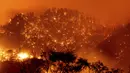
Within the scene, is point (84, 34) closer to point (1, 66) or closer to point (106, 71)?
point (1, 66)

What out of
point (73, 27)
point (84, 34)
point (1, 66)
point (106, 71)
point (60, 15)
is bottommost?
point (106, 71)

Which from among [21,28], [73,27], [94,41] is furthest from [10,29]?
[94,41]

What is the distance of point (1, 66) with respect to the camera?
147 ft

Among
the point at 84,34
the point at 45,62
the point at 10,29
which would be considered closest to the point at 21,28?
the point at 10,29

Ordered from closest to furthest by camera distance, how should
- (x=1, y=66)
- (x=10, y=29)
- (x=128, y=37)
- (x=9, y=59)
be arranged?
(x=1, y=66) → (x=9, y=59) → (x=128, y=37) → (x=10, y=29)

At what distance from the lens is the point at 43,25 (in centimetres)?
12106

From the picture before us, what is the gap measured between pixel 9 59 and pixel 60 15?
268ft

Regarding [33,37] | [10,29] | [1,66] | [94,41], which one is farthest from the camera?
[10,29]

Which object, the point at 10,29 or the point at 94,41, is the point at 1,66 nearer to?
the point at 94,41

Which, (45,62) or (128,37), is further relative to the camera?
(128,37)

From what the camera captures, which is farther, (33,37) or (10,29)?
(10,29)

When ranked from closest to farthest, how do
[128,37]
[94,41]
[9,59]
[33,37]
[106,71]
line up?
1. [106,71]
2. [9,59]
3. [128,37]
4. [94,41]
5. [33,37]

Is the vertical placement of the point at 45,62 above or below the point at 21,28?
below

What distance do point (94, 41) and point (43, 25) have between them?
34.5 meters
